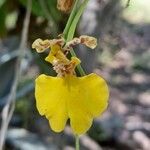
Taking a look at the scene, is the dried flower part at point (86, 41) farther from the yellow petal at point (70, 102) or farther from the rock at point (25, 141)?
the rock at point (25, 141)

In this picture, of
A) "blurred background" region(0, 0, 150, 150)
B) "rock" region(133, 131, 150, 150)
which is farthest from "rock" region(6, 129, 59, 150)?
"rock" region(133, 131, 150, 150)

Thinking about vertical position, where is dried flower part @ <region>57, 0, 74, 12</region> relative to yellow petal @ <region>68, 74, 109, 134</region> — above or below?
above

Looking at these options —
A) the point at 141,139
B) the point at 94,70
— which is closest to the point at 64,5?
the point at 94,70

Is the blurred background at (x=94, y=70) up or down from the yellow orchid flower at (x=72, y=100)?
down

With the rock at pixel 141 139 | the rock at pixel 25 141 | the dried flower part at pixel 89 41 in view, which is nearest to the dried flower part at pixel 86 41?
the dried flower part at pixel 89 41

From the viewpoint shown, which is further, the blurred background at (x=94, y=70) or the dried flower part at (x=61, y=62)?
the blurred background at (x=94, y=70)

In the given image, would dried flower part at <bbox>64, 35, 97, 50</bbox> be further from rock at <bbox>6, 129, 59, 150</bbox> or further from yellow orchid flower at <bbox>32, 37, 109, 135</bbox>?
rock at <bbox>6, 129, 59, 150</bbox>

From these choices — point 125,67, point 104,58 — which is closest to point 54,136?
point 104,58

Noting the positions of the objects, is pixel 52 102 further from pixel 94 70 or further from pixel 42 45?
pixel 94 70
